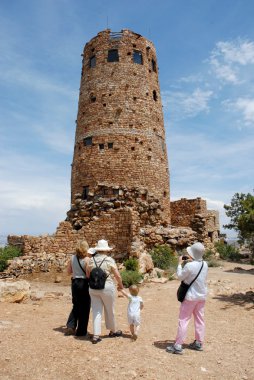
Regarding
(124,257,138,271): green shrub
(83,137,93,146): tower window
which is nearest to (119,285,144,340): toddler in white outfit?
(124,257,138,271): green shrub

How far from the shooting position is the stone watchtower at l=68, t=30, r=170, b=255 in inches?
747

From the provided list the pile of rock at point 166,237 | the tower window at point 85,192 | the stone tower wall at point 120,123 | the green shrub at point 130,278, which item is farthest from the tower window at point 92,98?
the green shrub at point 130,278

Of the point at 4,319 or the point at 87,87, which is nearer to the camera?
the point at 4,319

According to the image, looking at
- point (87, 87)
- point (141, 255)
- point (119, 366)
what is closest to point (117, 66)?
point (87, 87)

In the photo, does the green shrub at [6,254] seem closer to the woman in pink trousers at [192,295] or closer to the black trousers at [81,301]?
the black trousers at [81,301]

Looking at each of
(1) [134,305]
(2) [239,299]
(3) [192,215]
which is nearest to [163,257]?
(2) [239,299]

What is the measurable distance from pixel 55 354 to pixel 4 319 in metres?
2.55

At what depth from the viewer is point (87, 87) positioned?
69.1ft

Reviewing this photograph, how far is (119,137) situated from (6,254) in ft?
28.0

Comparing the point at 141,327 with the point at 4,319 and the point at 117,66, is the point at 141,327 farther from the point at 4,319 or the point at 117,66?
the point at 117,66

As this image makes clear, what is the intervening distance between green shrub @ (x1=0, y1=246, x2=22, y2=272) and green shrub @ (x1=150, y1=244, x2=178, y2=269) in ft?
22.5

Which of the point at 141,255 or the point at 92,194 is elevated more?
the point at 92,194

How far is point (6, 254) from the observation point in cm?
1734

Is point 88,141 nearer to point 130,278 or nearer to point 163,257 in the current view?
point 163,257
